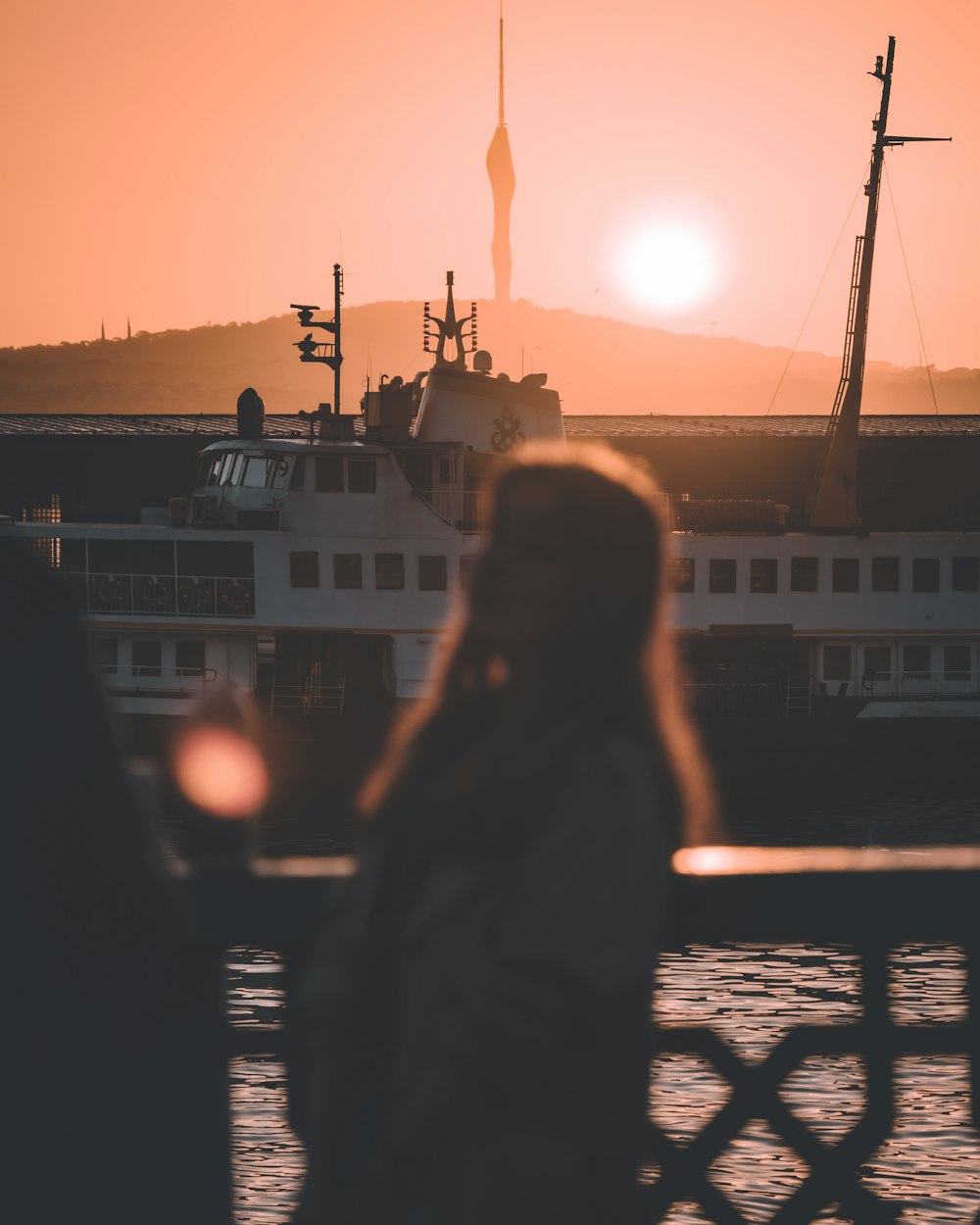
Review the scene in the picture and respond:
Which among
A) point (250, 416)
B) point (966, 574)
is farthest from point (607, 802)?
point (966, 574)

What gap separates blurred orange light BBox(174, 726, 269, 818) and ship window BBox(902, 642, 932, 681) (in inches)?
1259

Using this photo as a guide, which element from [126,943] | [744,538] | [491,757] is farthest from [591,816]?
[744,538]

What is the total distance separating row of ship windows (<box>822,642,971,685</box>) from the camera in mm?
32688

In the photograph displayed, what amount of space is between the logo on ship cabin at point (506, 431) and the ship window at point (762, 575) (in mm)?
5939

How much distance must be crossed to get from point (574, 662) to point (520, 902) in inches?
12.9

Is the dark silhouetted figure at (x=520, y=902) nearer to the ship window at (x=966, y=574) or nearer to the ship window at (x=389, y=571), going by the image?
the ship window at (x=389, y=571)

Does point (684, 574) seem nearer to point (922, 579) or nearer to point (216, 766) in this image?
point (922, 579)

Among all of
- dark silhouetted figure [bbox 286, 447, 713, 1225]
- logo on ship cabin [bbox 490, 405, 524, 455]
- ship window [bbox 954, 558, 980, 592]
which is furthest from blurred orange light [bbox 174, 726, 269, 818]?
ship window [bbox 954, 558, 980, 592]

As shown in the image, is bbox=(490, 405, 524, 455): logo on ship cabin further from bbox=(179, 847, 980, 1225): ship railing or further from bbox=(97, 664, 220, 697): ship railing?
bbox=(179, 847, 980, 1225): ship railing

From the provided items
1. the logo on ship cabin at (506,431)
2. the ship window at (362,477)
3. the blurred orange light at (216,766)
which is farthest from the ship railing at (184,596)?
the blurred orange light at (216,766)

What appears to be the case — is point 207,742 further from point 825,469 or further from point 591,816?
point 825,469

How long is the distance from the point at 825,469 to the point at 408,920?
3435cm

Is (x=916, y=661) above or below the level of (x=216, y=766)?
below

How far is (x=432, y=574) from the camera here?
3062cm
